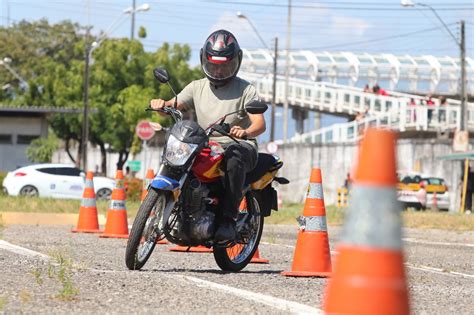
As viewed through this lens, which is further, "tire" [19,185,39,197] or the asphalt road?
"tire" [19,185,39,197]

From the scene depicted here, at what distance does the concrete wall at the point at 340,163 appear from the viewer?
4525cm

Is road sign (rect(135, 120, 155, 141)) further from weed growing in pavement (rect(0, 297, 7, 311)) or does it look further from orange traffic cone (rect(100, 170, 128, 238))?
weed growing in pavement (rect(0, 297, 7, 311))

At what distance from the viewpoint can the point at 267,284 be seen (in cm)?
820

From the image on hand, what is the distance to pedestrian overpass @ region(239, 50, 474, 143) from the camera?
165ft

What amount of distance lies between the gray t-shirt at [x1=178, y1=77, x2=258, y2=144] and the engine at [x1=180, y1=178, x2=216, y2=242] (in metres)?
0.73

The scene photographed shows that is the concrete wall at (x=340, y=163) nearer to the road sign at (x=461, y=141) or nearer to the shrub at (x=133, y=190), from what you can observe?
the road sign at (x=461, y=141)

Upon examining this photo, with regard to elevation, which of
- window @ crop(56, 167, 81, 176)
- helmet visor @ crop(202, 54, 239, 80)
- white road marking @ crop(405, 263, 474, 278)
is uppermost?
helmet visor @ crop(202, 54, 239, 80)

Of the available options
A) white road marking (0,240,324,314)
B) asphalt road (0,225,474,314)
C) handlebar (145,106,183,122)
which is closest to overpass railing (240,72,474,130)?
asphalt road (0,225,474,314)

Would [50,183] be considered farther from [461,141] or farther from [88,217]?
[88,217]

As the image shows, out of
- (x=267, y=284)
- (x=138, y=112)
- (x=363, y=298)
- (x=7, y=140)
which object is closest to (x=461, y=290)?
(x=267, y=284)

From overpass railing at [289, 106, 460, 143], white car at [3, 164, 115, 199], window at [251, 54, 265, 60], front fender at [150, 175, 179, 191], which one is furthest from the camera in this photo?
window at [251, 54, 265, 60]

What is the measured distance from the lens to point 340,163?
5041 cm

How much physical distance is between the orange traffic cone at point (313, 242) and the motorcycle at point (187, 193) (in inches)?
15.0

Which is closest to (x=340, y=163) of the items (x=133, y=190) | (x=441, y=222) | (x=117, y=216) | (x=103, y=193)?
(x=103, y=193)
